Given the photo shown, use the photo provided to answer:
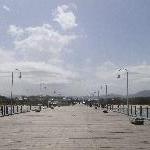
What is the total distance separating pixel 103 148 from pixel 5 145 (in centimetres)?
598

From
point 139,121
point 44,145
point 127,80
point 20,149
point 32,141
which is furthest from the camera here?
point 127,80

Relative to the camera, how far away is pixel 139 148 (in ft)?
76.7

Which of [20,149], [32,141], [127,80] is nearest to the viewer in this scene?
[20,149]

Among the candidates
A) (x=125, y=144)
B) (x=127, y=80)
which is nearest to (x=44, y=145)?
(x=125, y=144)

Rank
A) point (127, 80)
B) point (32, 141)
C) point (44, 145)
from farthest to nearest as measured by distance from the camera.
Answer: point (127, 80)
point (32, 141)
point (44, 145)

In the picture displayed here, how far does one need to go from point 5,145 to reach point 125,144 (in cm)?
737

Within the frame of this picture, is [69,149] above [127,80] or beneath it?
beneath

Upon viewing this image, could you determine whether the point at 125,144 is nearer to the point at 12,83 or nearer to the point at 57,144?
the point at 57,144

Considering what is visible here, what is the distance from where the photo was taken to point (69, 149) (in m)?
23.0

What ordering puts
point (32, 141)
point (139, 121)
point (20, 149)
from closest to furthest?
point (20, 149) < point (32, 141) < point (139, 121)

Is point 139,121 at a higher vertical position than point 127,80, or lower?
lower

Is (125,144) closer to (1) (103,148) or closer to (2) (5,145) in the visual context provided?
(1) (103,148)

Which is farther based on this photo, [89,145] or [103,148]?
[89,145]

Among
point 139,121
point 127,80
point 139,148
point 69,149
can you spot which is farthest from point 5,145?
point 127,80
